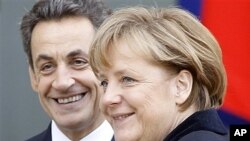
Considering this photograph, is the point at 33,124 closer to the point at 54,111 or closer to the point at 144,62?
the point at 54,111

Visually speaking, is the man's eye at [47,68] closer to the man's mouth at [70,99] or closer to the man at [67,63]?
the man at [67,63]

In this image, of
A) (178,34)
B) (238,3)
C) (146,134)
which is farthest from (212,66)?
(238,3)

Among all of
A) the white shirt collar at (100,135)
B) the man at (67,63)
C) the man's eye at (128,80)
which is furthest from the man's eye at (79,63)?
the man's eye at (128,80)

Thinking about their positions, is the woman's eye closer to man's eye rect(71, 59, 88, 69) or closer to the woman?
man's eye rect(71, 59, 88, 69)

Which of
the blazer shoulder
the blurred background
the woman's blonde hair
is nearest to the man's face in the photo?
the woman's blonde hair

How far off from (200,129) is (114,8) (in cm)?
207

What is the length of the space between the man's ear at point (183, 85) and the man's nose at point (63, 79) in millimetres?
854

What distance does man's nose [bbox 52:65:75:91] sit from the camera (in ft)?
8.94

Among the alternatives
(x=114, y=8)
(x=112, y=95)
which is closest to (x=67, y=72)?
(x=112, y=95)

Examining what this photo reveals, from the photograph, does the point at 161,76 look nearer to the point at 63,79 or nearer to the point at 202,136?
the point at 202,136

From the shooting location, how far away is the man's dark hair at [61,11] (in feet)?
9.23

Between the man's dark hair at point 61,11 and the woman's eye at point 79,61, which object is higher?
the man's dark hair at point 61,11

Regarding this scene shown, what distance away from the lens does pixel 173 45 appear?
1.94 meters

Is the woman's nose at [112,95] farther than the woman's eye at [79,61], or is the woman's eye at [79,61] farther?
the woman's eye at [79,61]
